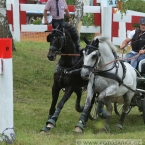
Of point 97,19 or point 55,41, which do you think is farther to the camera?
point 97,19

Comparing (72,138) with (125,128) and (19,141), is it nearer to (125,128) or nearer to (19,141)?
(19,141)

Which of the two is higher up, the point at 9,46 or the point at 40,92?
the point at 9,46

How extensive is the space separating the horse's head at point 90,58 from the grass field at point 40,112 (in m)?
0.90

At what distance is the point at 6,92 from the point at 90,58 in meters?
2.11

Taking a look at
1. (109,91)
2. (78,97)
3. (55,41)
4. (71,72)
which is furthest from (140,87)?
(55,41)

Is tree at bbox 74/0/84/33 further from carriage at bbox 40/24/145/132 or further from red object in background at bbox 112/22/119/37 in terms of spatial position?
carriage at bbox 40/24/145/132

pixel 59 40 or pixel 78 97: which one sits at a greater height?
pixel 59 40

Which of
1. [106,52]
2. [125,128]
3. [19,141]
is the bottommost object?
[125,128]

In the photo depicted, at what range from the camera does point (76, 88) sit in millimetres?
8398

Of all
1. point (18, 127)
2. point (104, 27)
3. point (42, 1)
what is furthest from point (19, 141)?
point (42, 1)

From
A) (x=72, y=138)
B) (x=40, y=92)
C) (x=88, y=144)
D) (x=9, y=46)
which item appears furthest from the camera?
(x=40, y=92)

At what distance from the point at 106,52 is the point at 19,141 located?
2.56 meters

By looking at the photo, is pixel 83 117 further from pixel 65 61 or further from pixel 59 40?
pixel 59 40

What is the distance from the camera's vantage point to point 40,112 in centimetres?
962
